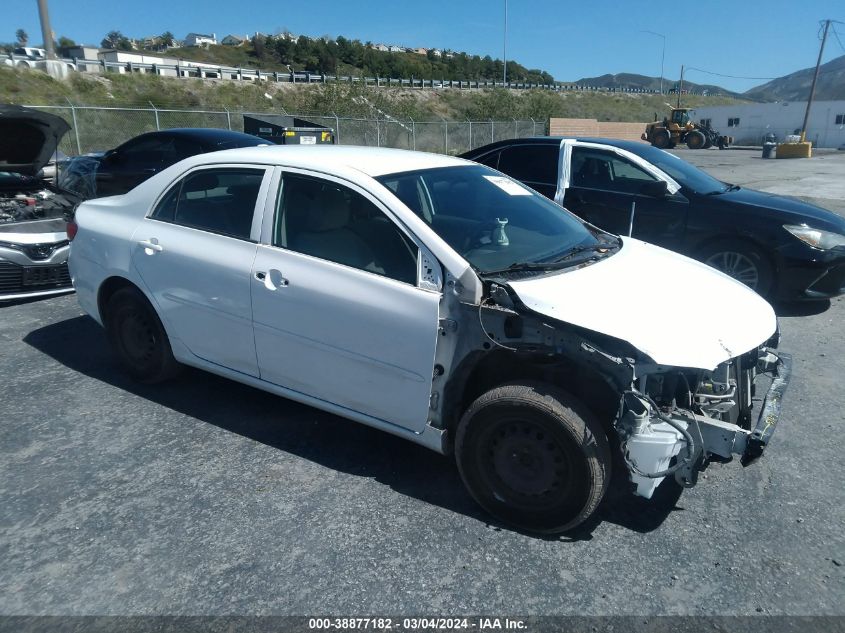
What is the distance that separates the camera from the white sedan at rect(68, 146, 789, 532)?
9.04 ft

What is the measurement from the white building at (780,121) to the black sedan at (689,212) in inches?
1959

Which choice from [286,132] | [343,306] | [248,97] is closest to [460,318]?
[343,306]

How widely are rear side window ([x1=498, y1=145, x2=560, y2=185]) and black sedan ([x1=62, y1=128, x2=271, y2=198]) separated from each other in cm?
370

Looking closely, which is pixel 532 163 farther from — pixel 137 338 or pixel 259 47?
pixel 259 47

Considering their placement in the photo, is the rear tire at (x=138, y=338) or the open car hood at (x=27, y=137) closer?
the rear tire at (x=138, y=338)

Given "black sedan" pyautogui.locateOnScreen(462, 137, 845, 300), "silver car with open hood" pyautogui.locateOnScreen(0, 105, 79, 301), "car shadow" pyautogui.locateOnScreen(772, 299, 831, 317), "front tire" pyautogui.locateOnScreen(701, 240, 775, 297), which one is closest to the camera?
"black sedan" pyautogui.locateOnScreen(462, 137, 845, 300)

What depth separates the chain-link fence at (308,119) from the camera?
19.7m

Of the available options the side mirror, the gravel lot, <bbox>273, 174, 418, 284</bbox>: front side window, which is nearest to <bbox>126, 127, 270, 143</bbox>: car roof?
the side mirror

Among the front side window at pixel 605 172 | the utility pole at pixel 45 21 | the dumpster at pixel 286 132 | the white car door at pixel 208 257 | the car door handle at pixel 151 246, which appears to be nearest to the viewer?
the white car door at pixel 208 257

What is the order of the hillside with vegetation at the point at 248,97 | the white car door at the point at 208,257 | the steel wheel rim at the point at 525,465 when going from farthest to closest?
the hillside with vegetation at the point at 248,97, the white car door at the point at 208,257, the steel wheel rim at the point at 525,465

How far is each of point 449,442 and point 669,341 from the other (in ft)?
3.74

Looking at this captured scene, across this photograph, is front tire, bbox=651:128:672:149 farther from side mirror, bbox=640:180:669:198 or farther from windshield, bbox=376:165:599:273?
windshield, bbox=376:165:599:273

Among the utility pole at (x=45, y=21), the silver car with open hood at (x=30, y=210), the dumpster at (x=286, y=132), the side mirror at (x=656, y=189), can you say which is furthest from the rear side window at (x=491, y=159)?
the utility pole at (x=45, y=21)

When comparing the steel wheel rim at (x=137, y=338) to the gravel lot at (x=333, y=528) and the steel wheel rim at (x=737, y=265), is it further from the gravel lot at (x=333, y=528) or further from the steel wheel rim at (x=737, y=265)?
the steel wheel rim at (x=737, y=265)
